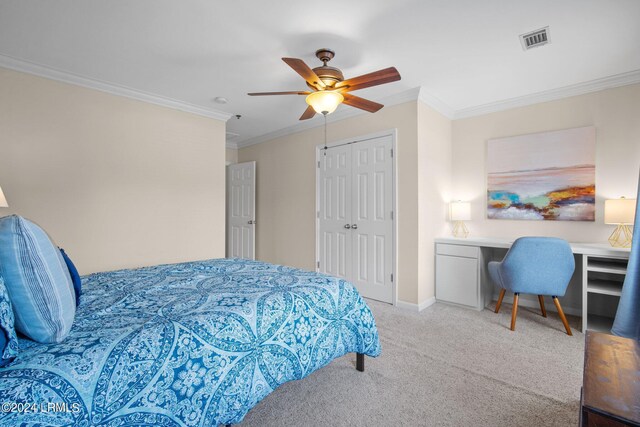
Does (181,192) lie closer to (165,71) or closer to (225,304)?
(165,71)

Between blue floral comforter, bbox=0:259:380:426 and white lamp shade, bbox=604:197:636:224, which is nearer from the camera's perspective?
blue floral comforter, bbox=0:259:380:426

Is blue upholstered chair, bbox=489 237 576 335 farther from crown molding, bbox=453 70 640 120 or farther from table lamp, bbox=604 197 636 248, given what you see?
crown molding, bbox=453 70 640 120

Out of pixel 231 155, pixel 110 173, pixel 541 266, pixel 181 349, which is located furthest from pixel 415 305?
pixel 231 155

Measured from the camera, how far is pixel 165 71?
293 centimetres

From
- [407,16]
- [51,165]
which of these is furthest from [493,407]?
[51,165]

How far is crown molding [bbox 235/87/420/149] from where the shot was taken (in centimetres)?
340

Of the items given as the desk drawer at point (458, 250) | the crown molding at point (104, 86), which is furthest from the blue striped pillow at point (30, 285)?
the desk drawer at point (458, 250)

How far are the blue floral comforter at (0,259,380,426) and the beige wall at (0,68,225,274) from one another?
1.35 meters

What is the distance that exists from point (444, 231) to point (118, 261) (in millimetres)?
3849

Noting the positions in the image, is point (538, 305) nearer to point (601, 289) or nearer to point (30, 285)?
point (601, 289)

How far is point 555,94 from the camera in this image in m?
3.34

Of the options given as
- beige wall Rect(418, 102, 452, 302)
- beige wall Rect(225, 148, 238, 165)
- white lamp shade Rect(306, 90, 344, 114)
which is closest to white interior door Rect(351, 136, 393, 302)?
beige wall Rect(418, 102, 452, 302)

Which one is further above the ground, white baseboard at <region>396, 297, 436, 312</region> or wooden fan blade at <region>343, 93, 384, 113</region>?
wooden fan blade at <region>343, 93, 384, 113</region>

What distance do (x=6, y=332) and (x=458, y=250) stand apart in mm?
3629
